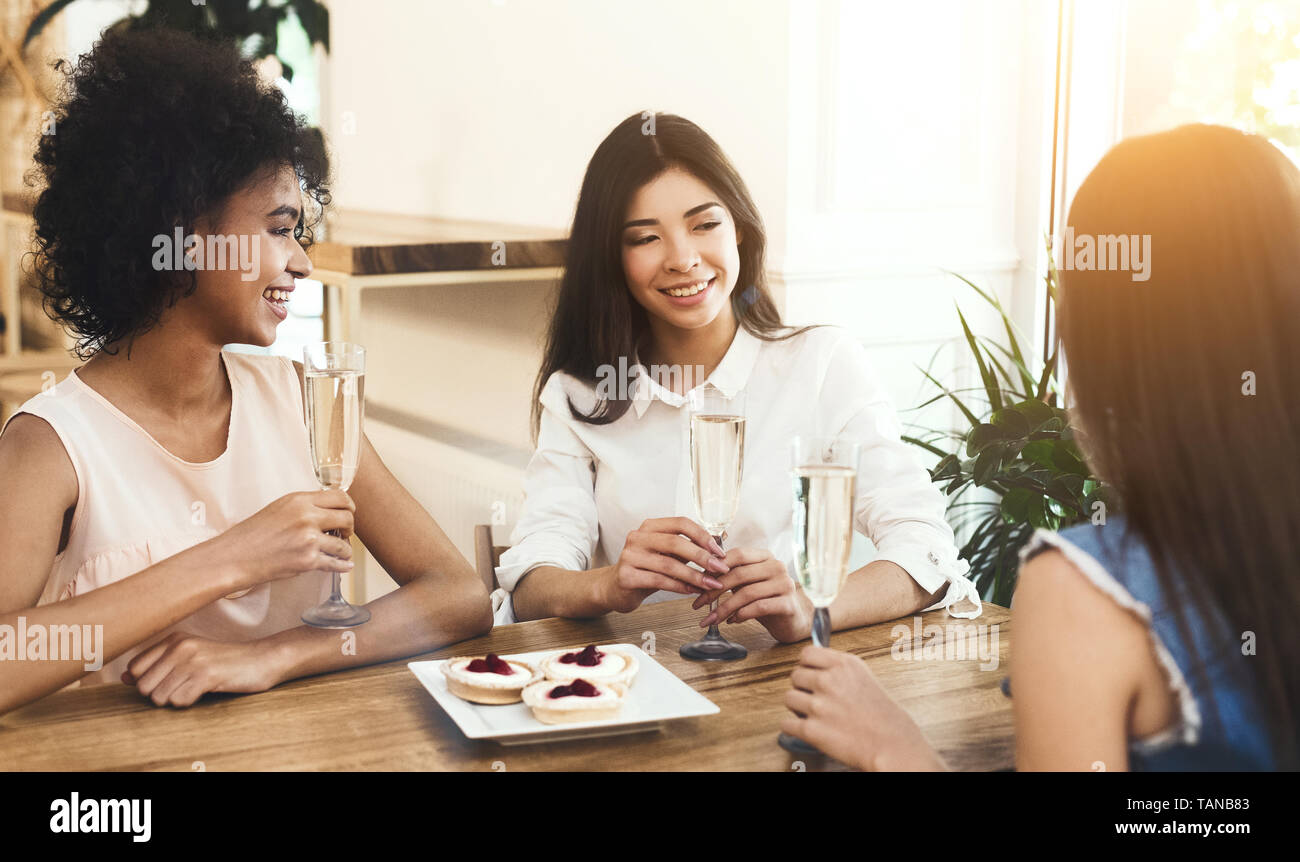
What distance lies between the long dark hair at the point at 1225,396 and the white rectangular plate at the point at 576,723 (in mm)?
484

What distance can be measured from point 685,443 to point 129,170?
95 cm

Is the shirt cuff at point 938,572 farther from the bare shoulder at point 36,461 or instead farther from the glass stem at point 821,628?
the bare shoulder at point 36,461

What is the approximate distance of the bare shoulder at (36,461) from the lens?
147cm

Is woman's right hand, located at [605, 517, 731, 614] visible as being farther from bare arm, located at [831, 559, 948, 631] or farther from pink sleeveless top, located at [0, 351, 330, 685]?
pink sleeveless top, located at [0, 351, 330, 685]

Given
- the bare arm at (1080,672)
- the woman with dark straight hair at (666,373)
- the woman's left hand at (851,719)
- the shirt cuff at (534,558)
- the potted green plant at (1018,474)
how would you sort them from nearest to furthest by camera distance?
the bare arm at (1080,672) < the woman's left hand at (851,719) < the shirt cuff at (534,558) < the woman with dark straight hair at (666,373) < the potted green plant at (1018,474)

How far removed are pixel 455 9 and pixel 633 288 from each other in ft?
7.45

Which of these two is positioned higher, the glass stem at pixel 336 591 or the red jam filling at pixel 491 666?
the glass stem at pixel 336 591

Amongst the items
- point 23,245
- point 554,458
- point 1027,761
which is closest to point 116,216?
point 554,458

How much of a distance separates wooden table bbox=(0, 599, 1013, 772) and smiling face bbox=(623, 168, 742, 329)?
779 millimetres

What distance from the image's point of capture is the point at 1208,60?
9.50 feet

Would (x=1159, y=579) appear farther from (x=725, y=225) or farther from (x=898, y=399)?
(x=898, y=399)

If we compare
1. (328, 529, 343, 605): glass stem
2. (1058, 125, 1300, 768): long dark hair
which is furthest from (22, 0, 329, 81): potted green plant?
(1058, 125, 1300, 768): long dark hair

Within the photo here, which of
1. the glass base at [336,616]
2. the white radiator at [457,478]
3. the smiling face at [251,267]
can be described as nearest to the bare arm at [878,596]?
the glass base at [336,616]

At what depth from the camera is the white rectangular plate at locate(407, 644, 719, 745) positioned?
1.16m
